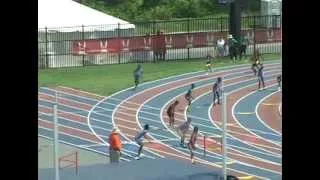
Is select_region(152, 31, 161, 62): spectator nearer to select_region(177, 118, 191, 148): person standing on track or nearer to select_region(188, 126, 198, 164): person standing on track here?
select_region(177, 118, 191, 148): person standing on track

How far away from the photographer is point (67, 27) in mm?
11023

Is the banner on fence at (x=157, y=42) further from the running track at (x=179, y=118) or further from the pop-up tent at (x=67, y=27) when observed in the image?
the running track at (x=179, y=118)

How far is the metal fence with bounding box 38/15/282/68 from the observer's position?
10875 mm

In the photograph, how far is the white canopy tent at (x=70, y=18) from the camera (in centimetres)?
1124

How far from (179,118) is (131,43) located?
140 inches

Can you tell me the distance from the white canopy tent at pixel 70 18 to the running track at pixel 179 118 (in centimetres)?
214

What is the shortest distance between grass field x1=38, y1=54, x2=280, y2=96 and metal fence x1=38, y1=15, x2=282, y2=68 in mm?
251

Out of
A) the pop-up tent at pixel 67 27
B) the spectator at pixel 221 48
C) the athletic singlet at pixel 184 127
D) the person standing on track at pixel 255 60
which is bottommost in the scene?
the athletic singlet at pixel 184 127

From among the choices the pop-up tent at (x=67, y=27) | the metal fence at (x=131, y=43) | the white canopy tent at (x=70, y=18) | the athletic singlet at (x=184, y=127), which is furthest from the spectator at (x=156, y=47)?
the athletic singlet at (x=184, y=127)

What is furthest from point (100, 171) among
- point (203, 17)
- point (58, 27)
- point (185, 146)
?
point (203, 17)

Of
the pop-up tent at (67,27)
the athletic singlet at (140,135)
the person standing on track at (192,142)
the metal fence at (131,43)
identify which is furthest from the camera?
the metal fence at (131,43)

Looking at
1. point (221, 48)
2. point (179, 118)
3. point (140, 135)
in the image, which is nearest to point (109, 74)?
point (221, 48)
